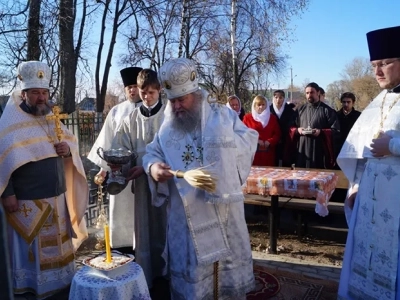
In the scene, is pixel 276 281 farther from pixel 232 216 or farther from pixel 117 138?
pixel 117 138

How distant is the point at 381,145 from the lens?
2.59 meters

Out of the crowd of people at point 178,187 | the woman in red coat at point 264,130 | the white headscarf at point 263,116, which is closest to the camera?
the crowd of people at point 178,187

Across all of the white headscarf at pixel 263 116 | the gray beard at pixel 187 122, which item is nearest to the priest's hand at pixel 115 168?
the gray beard at pixel 187 122

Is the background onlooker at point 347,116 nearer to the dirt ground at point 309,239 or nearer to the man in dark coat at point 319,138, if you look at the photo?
the man in dark coat at point 319,138

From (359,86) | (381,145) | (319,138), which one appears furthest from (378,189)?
(359,86)

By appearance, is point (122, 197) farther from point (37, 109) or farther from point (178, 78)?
point (178, 78)

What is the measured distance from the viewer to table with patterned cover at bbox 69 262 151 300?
7.42 feet

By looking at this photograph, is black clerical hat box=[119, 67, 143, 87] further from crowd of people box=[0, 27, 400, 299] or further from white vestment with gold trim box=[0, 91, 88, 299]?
white vestment with gold trim box=[0, 91, 88, 299]

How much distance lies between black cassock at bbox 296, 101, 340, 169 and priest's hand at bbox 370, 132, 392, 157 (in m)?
3.52

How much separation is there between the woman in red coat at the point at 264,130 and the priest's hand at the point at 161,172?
3618mm

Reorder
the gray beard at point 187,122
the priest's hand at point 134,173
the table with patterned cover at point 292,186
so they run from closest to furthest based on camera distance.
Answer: the gray beard at point 187,122 < the priest's hand at point 134,173 < the table with patterned cover at point 292,186

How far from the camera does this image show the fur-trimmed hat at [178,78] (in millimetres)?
2824

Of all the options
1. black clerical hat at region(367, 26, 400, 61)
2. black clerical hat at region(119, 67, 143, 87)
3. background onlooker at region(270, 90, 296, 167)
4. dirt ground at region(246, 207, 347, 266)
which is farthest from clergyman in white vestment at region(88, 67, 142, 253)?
background onlooker at region(270, 90, 296, 167)

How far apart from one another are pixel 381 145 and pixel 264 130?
12.7 feet
